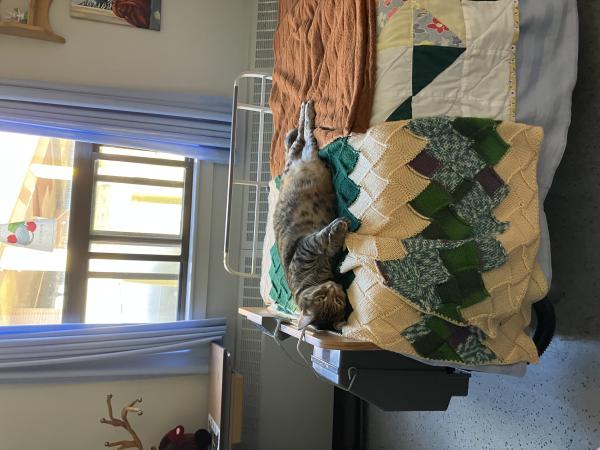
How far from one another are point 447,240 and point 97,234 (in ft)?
6.82

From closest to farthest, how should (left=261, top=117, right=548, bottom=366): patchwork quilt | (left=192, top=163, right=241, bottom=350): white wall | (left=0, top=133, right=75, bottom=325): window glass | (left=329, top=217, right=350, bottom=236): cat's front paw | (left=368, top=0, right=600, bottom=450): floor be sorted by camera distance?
1. (left=261, top=117, right=548, bottom=366): patchwork quilt
2. (left=329, top=217, right=350, bottom=236): cat's front paw
3. (left=368, top=0, right=600, bottom=450): floor
4. (left=0, top=133, right=75, bottom=325): window glass
5. (left=192, top=163, right=241, bottom=350): white wall

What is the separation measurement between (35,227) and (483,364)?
2.30m

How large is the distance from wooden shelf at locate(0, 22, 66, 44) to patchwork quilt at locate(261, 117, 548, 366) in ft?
6.40

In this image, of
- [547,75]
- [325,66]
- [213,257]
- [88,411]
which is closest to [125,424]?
[88,411]

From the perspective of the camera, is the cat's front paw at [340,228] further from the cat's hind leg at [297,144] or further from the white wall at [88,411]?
the white wall at [88,411]

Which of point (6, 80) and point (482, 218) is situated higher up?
point (6, 80)

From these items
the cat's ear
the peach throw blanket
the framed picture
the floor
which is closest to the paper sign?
the framed picture

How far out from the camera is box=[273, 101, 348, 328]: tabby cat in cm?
141

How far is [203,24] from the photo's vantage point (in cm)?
288

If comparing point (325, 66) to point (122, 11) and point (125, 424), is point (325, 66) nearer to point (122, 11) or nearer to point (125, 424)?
point (122, 11)

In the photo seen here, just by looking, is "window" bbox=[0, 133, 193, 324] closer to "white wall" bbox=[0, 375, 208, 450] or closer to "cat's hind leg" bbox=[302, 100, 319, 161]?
"white wall" bbox=[0, 375, 208, 450]

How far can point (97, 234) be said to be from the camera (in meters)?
2.77

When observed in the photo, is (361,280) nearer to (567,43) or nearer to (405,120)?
(405,120)

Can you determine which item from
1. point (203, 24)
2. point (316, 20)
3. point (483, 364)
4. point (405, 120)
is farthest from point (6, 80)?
point (483, 364)
